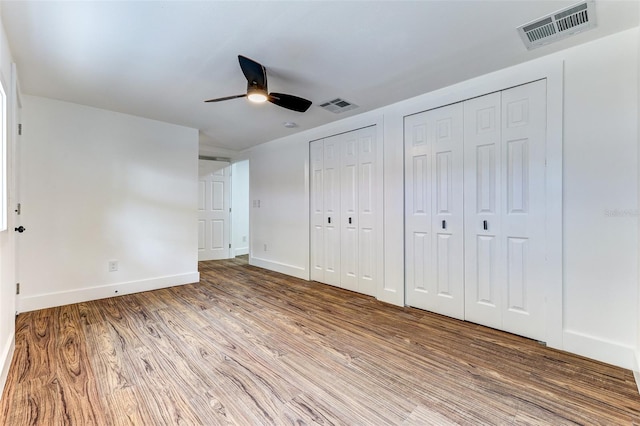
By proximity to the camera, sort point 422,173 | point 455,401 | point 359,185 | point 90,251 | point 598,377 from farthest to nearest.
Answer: point 359,185 < point 90,251 < point 422,173 < point 598,377 < point 455,401

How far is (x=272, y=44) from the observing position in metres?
2.08

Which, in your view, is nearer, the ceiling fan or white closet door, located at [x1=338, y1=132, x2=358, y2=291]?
the ceiling fan

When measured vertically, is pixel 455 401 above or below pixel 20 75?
below

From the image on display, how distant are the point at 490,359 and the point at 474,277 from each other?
0.81 m

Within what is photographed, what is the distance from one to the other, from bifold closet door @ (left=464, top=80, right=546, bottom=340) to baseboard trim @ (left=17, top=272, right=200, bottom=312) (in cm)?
382

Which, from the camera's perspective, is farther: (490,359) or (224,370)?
(490,359)

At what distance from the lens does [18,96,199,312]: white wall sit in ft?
10.3

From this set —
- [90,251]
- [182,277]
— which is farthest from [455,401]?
[90,251]

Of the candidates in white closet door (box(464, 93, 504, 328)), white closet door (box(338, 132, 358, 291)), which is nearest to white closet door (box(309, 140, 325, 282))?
white closet door (box(338, 132, 358, 291))

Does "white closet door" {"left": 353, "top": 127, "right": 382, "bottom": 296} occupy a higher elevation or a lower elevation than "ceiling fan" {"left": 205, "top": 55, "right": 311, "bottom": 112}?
lower

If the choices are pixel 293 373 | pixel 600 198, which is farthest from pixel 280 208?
pixel 600 198

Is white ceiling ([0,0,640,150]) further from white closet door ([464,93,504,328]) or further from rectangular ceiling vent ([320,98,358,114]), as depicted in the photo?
white closet door ([464,93,504,328])

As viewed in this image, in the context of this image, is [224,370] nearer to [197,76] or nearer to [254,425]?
[254,425]

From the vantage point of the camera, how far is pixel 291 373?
1913 millimetres
